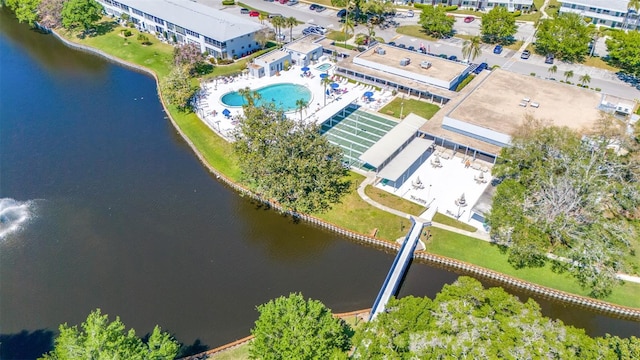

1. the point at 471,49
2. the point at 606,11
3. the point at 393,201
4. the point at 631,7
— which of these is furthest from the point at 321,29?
the point at 631,7

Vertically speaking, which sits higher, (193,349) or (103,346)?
(103,346)

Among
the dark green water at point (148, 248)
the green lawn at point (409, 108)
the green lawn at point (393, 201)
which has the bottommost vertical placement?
the dark green water at point (148, 248)

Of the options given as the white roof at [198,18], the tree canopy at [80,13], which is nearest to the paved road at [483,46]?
the white roof at [198,18]

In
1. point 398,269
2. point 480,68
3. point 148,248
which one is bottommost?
point 148,248

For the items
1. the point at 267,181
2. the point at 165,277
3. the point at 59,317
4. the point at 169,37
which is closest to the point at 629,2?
the point at 267,181

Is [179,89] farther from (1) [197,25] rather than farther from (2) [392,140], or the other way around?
(2) [392,140]

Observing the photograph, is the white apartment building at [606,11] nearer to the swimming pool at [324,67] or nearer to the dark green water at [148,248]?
the swimming pool at [324,67]
